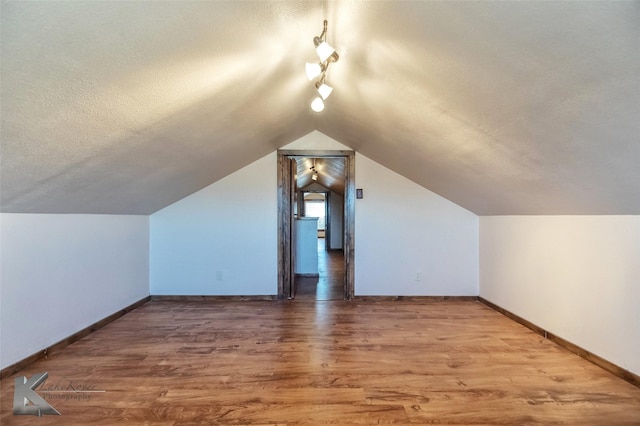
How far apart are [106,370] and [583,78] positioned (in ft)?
10.9

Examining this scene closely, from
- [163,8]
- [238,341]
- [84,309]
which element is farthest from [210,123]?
[84,309]

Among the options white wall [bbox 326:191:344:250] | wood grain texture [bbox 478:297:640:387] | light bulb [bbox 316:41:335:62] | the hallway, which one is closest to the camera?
light bulb [bbox 316:41:335:62]

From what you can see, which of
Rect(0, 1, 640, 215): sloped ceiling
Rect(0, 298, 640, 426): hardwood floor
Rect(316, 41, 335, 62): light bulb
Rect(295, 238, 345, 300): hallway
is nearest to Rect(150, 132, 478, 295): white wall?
Rect(295, 238, 345, 300): hallway

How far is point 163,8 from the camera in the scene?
1.22 m

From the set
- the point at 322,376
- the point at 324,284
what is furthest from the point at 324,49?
the point at 324,284

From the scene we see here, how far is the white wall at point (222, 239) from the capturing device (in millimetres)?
3982

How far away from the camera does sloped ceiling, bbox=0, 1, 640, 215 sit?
1137mm

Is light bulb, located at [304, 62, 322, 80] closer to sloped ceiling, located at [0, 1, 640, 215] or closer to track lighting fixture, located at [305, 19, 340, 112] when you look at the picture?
track lighting fixture, located at [305, 19, 340, 112]

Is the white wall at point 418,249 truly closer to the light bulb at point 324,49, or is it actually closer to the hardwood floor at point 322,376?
the hardwood floor at point 322,376

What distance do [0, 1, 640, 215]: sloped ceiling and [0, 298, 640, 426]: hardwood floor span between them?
4.09 ft

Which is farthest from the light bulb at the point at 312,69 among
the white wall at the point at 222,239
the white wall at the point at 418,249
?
the white wall at the point at 418,249

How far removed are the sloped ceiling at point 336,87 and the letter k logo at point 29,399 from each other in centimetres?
120

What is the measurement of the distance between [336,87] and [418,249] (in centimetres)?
246

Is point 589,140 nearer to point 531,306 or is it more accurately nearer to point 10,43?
point 531,306
